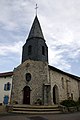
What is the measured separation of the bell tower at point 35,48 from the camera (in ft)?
66.2

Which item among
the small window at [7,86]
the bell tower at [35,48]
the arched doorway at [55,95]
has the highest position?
the bell tower at [35,48]

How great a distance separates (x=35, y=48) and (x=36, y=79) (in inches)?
185

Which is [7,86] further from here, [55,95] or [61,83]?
[61,83]

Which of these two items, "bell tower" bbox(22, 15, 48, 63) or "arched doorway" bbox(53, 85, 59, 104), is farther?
"bell tower" bbox(22, 15, 48, 63)

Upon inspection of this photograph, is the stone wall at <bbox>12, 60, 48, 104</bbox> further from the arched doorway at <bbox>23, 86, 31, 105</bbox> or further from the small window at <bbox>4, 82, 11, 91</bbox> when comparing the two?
the small window at <bbox>4, 82, 11, 91</bbox>

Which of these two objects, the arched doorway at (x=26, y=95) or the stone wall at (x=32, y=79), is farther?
the arched doorway at (x=26, y=95)

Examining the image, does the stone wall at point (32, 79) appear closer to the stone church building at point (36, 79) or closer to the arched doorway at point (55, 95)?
the stone church building at point (36, 79)

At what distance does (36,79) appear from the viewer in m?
19.1

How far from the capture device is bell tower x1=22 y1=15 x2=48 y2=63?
20.2m

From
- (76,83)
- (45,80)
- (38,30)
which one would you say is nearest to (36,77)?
(45,80)

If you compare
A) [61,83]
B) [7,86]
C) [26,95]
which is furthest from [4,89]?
[61,83]

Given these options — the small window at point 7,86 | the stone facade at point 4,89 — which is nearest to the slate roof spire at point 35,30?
the stone facade at point 4,89

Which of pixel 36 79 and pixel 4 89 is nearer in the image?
pixel 36 79

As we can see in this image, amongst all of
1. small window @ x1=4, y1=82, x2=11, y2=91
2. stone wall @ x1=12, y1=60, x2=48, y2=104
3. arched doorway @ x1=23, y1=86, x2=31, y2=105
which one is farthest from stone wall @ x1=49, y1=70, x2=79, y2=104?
small window @ x1=4, y1=82, x2=11, y2=91
